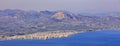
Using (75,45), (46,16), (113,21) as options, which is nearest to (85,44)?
(75,45)

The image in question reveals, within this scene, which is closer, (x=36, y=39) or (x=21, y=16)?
(x=36, y=39)

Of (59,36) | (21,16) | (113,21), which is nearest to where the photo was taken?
(59,36)

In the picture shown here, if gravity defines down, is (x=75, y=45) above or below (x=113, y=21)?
above

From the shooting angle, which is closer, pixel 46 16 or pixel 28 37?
pixel 28 37

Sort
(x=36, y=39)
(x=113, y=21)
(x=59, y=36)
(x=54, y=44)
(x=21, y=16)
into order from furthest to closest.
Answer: (x=21, y=16), (x=113, y=21), (x=59, y=36), (x=36, y=39), (x=54, y=44)

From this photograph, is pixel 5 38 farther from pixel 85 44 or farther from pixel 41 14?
pixel 41 14

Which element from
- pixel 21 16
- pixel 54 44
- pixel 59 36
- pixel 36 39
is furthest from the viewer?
pixel 21 16

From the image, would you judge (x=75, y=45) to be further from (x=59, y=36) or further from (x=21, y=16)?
(x=21, y=16)

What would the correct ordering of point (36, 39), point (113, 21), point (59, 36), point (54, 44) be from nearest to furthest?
point (54, 44), point (36, 39), point (59, 36), point (113, 21)

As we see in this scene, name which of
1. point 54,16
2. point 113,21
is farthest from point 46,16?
point 113,21
